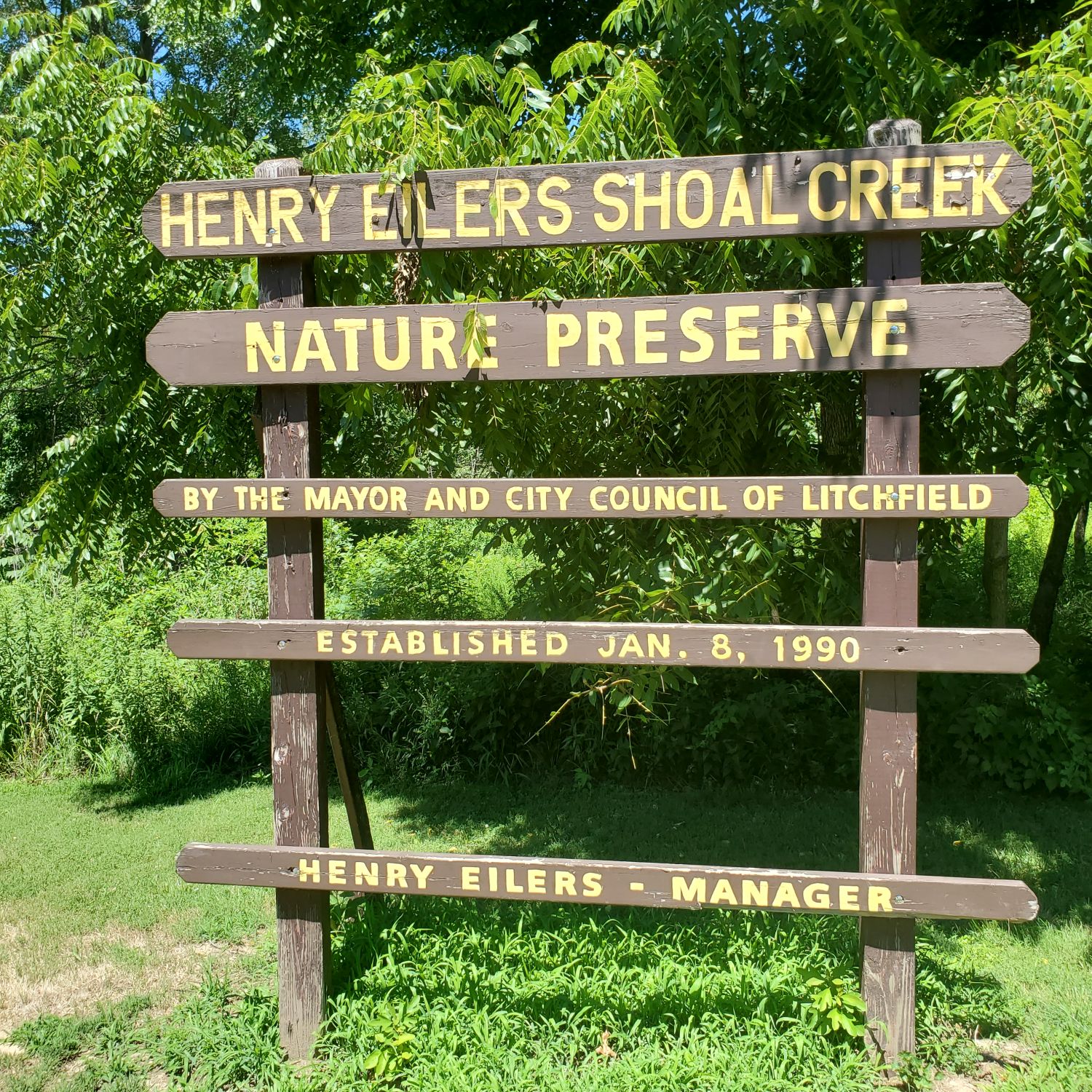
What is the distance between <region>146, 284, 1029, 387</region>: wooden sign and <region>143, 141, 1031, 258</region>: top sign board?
0.22 meters

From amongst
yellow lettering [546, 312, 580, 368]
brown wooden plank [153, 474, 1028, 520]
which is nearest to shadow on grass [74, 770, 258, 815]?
brown wooden plank [153, 474, 1028, 520]

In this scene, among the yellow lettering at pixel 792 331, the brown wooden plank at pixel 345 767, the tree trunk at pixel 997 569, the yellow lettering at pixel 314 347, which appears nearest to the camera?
the yellow lettering at pixel 792 331

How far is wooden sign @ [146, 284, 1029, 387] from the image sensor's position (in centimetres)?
321

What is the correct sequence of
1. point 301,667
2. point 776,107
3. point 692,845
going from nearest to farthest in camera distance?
point 301,667
point 776,107
point 692,845

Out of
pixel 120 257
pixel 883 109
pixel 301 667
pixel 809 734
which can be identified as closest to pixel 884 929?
pixel 301 667

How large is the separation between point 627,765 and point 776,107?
4.60m

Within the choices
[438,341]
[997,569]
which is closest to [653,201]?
[438,341]

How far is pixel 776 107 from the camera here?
4.63m

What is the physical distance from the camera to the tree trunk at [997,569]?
6730mm

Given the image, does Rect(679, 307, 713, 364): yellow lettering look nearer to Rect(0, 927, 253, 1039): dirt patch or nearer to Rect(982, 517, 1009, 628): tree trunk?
Rect(0, 927, 253, 1039): dirt patch

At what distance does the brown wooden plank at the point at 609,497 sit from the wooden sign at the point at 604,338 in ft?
1.16

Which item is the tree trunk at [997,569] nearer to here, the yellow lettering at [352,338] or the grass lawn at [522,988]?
the grass lawn at [522,988]

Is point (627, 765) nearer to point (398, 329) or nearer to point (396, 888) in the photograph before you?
point (396, 888)

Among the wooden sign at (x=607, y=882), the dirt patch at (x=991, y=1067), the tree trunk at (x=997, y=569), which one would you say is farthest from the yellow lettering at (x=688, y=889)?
the tree trunk at (x=997, y=569)
